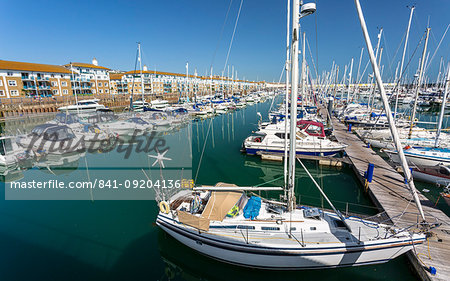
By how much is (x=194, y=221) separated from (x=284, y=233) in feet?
12.9

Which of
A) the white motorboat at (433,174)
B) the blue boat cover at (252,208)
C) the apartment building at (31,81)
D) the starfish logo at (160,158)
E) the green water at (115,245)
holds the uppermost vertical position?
the apartment building at (31,81)

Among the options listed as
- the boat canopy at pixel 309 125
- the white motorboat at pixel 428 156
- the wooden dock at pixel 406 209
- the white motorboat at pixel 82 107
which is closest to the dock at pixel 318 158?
the wooden dock at pixel 406 209

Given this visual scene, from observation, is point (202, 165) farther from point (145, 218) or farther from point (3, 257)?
point (3, 257)

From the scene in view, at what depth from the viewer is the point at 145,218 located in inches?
507

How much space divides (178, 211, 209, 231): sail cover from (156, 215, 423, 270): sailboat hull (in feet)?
1.38

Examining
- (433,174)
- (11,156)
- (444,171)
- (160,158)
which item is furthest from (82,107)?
(444,171)

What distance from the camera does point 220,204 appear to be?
973 cm

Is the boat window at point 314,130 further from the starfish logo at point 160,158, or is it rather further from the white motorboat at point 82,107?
the white motorboat at point 82,107

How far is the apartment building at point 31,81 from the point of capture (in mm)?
50625

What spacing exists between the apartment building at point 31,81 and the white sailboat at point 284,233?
220 feet

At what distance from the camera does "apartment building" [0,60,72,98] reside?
5062cm

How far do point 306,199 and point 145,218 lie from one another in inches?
443

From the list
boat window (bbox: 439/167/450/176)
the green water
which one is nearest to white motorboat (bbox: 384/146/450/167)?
boat window (bbox: 439/167/450/176)

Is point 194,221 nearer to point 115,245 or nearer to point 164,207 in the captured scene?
point 164,207
